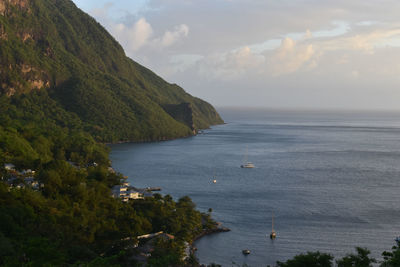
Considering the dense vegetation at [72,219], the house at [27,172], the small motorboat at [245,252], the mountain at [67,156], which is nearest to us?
the dense vegetation at [72,219]

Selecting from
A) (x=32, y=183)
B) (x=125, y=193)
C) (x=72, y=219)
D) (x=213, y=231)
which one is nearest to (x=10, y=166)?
(x=32, y=183)

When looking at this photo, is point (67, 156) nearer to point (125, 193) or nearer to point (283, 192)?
point (125, 193)

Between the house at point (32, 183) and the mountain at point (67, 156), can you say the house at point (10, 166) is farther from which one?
the house at point (32, 183)

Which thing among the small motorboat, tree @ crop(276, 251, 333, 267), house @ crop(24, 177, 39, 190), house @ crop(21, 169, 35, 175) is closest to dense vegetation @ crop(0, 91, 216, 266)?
house @ crop(21, 169, 35, 175)

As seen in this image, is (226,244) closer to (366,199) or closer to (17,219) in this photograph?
(17,219)

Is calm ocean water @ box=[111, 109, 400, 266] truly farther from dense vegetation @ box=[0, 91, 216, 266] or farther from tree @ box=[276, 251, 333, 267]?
tree @ box=[276, 251, 333, 267]

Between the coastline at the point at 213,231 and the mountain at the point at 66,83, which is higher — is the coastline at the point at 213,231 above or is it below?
below

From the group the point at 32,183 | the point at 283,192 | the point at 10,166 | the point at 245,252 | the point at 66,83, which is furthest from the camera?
the point at 66,83

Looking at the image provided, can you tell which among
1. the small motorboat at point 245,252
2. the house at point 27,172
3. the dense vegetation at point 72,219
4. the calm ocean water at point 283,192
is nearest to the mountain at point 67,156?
the dense vegetation at point 72,219
